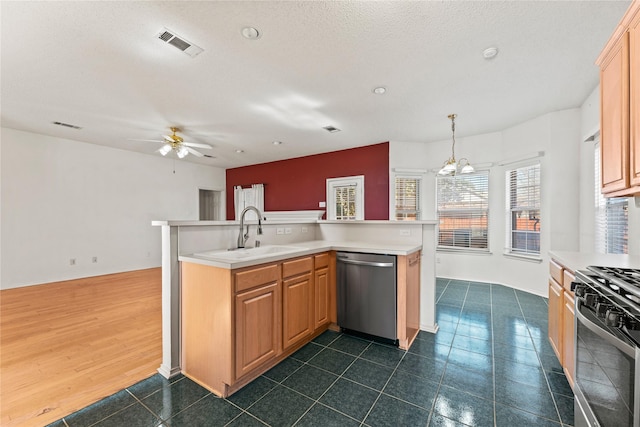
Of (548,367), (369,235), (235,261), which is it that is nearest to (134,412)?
(235,261)

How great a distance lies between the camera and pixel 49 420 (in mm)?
1572

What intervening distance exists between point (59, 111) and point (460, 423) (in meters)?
5.69

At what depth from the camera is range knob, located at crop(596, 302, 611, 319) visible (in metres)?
1.05

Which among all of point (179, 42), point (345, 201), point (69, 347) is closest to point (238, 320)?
Result: point (69, 347)

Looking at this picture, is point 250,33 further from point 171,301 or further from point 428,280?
point 428,280

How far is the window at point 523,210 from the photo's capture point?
4125 millimetres

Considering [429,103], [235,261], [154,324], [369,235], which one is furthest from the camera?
[429,103]

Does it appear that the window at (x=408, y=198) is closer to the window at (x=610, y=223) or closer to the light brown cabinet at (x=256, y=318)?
the window at (x=610, y=223)

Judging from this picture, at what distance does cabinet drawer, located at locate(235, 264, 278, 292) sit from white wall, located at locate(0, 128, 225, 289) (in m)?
5.44

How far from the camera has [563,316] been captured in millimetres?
1813

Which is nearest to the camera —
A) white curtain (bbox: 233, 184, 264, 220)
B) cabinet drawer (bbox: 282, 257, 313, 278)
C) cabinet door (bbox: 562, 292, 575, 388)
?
cabinet door (bbox: 562, 292, 575, 388)

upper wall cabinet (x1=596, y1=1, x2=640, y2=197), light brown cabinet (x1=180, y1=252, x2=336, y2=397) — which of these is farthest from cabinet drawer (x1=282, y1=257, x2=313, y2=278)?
upper wall cabinet (x1=596, y1=1, x2=640, y2=197)

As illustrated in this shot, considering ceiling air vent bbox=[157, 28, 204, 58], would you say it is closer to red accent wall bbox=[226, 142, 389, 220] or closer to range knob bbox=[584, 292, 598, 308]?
→ range knob bbox=[584, 292, 598, 308]

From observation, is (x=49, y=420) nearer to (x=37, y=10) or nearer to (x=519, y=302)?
(x=37, y=10)
